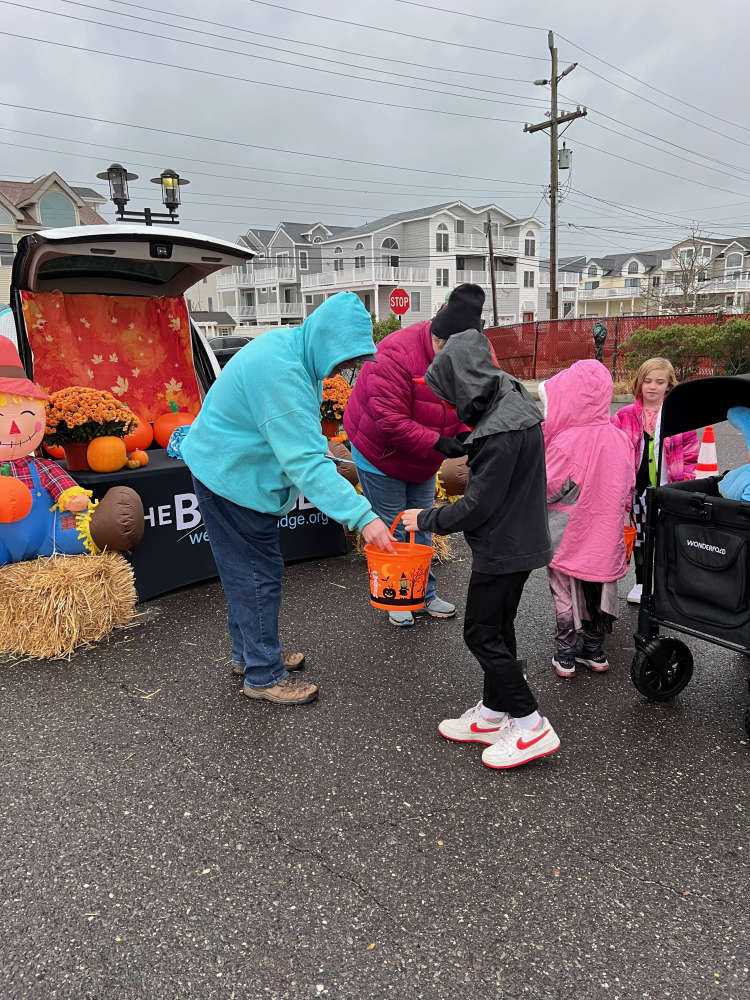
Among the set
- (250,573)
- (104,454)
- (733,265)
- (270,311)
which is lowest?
(250,573)

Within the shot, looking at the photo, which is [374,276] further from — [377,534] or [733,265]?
[377,534]

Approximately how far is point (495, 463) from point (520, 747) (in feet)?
3.80

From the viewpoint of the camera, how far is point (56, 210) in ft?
117

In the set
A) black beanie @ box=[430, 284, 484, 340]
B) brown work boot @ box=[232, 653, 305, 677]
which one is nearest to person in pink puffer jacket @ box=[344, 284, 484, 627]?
black beanie @ box=[430, 284, 484, 340]

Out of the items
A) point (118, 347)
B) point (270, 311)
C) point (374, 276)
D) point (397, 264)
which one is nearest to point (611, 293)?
point (397, 264)

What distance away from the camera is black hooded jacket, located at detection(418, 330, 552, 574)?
2434mm

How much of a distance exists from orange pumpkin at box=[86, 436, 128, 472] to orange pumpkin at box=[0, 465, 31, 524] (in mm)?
611

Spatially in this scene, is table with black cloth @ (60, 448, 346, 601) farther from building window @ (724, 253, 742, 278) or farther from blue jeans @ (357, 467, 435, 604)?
building window @ (724, 253, 742, 278)

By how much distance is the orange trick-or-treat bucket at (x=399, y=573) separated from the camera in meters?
2.97

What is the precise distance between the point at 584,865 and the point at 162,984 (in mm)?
1316

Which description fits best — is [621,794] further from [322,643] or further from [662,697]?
[322,643]

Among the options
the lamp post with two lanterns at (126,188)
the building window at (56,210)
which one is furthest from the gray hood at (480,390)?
the building window at (56,210)

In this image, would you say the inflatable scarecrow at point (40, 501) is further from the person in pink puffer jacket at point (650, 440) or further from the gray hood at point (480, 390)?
the person in pink puffer jacket at point (650, 440)

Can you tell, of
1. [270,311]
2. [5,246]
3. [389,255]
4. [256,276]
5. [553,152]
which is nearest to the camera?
[553,152]
